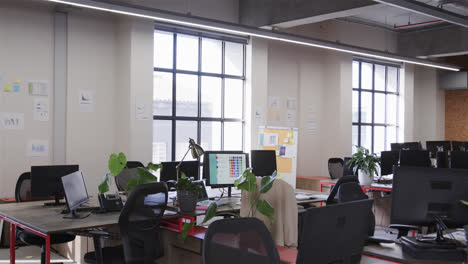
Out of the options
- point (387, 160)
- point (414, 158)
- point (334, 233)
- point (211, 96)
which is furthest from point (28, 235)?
point (414, 158)

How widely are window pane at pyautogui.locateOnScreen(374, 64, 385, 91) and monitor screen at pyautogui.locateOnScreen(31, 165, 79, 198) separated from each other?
7.74 meters

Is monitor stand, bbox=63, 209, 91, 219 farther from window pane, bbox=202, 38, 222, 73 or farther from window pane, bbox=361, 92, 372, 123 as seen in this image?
window pane, bbox=361, 92, 372, 123

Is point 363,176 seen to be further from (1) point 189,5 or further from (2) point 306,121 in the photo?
(1) point 189,5

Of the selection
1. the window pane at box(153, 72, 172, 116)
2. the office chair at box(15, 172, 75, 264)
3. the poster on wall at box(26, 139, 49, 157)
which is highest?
the window pane at box(153, 72, 172, 116)

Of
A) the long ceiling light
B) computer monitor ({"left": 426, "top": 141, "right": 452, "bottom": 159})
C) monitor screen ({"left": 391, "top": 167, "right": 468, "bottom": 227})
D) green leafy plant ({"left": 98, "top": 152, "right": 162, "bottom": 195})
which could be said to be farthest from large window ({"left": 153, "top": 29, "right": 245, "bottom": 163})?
monitor screen ({"left": 391, "top": 167, "right": 468, "bottom": 227})

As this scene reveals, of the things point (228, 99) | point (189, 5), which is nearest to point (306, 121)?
point (228, 99)

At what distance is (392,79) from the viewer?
11.0 meters

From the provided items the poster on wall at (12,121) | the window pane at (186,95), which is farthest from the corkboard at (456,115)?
the poster on wall at (12,121)

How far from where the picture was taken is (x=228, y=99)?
7.95 meters

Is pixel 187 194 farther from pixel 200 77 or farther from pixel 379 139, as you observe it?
pixel 379 139

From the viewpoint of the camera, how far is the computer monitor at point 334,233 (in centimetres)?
200

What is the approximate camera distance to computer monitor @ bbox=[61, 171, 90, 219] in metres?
3.90

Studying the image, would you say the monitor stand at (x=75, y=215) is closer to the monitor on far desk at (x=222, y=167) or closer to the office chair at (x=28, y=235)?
the office chair at (x=28, y=235)

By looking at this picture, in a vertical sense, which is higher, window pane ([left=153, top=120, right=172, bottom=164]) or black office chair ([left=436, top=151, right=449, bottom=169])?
window pane ([left=153, top=120, right=172, bottom=164])
